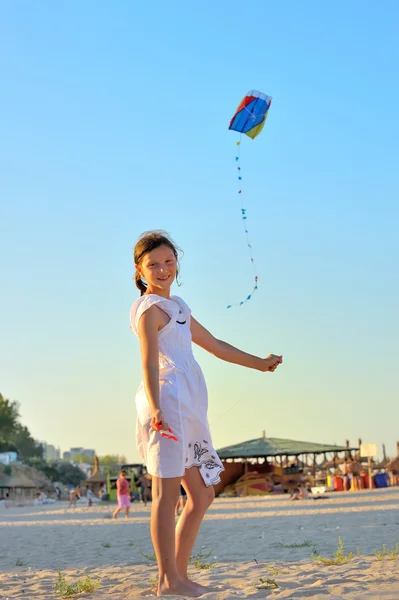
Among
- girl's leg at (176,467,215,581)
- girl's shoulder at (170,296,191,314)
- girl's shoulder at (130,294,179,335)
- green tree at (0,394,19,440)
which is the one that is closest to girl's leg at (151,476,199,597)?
girl's leg at (176,467,215,581)

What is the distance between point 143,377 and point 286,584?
1528 millimetres

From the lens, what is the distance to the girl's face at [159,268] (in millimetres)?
4277

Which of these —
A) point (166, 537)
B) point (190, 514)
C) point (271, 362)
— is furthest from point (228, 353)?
point (166, 537)

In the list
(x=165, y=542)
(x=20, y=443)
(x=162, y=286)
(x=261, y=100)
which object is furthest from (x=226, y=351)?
(x=20, y=443)

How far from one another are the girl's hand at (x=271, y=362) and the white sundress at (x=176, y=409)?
1.43 ft

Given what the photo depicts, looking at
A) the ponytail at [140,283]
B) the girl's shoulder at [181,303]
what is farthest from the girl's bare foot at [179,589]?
the ponytail at [140,283]

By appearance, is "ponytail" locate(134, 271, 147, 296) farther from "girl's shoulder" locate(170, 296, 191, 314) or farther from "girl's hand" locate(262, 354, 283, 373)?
"girl's hand" locate(262, 354, 283, 373)

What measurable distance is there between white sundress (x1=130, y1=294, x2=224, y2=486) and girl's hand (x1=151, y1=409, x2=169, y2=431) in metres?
0.07

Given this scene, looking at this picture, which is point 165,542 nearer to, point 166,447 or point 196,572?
point 166,447

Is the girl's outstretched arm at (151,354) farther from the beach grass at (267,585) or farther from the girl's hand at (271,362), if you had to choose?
the beach grass at (267,585)

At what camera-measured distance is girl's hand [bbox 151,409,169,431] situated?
12.7 feet

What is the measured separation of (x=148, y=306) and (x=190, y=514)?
3.54 feet

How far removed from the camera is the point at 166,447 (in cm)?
394

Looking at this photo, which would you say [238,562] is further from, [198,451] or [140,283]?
[140,283]
